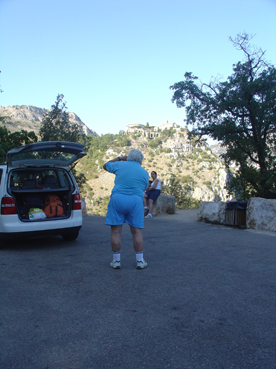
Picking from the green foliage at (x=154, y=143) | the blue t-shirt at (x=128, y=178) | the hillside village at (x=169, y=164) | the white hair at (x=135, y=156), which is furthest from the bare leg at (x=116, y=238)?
the green foliage at (x=154, y=143)

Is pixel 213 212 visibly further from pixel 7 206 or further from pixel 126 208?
pixel 7 206

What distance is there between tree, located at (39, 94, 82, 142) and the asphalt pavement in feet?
51.1

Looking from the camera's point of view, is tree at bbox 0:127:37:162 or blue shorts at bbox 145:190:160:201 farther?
tree at bbox 0:127:37:162

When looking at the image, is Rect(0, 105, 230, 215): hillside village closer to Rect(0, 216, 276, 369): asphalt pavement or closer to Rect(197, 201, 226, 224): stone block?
Rect(197, 201, 226, 224): stone block

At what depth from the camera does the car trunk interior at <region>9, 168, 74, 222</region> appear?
6516mm

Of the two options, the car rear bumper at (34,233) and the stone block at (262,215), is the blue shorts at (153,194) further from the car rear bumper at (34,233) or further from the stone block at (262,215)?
the car rear bumper at (34,233)

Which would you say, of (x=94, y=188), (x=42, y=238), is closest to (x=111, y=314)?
(x=42, y=238)

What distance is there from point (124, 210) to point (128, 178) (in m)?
0.46

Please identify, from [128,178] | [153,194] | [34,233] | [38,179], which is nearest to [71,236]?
[34,233]

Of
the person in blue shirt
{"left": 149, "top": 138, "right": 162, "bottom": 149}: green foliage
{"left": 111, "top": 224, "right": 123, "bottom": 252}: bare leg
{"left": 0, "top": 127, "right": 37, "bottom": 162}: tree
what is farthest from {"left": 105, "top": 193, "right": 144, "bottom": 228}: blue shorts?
{"left": 149, "top": 138, "right": 162, "bottom": 149}: green foliage

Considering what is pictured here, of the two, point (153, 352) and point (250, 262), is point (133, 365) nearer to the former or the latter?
point (153, 352)

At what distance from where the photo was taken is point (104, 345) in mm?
2492

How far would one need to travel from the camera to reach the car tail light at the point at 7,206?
5902 millimetres

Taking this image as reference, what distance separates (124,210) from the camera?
4.73 meters
